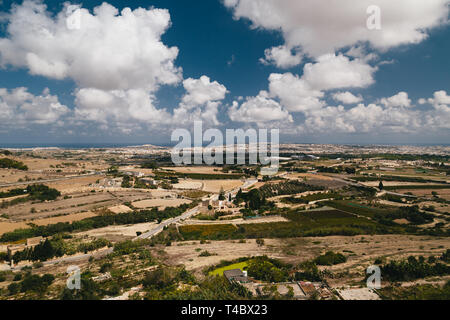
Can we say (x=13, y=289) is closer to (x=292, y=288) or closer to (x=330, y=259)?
(x=292, y=288)

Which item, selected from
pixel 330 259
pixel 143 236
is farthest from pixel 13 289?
pixel 330 259

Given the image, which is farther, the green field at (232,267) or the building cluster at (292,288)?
the green field at (232,267)

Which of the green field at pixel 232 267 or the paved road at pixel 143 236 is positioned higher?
the green field at pixel 232 267

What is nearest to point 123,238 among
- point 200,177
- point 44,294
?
point 44,294

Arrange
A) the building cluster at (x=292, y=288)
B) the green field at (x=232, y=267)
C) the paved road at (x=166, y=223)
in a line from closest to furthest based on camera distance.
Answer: the building cluster at (x=292, y=288), the green field at (x=232, y=267), the paved road at (x=166, y=223)

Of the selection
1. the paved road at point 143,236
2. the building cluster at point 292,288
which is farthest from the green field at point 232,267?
the paved road at point 143,236

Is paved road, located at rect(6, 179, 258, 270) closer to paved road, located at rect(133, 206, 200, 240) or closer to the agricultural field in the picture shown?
paved road, located at rect(133, 206, 200, 240)

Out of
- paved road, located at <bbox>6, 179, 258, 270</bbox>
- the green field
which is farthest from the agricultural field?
paved road, located at <bbox>6, 179, 258, 270</bbox>

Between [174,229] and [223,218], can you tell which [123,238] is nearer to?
[174,229]

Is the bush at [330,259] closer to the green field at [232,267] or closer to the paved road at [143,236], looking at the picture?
the green field at [232,267]
